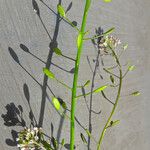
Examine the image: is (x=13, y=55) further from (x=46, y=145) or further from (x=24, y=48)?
(x=46, y=145)

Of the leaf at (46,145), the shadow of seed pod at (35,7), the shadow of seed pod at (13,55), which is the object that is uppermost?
the shadow of seed pod at (35,7)

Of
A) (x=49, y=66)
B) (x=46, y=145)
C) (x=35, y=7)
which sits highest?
(x=35, y=7)

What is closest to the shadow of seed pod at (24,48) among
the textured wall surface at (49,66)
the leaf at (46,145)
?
the textured wall surface at (49,66)

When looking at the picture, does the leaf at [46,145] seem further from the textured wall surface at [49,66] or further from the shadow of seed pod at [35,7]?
the shadow of seed pod at [35,7]

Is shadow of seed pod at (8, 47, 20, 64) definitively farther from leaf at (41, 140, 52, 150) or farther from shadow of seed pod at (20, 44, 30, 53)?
leaf at (41, 140, 52, 150)

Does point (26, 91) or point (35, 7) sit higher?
point (35, 7)

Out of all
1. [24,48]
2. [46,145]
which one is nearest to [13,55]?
[24,48]

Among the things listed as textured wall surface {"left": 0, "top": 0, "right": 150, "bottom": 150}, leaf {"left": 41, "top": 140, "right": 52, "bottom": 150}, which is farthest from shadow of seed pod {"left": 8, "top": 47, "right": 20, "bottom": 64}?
leaf {"left": 41, "top": 140, "right": 52, "bottom": 150}

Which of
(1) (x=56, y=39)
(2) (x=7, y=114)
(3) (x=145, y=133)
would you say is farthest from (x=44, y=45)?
(3) (x=145, y=133)
